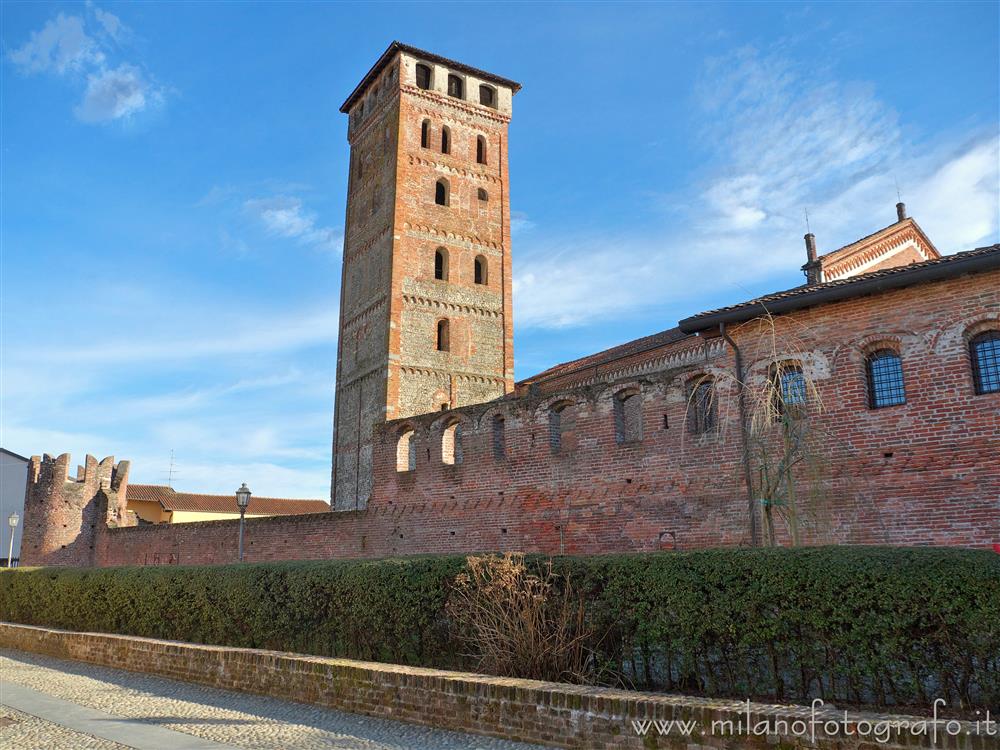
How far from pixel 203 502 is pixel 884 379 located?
45.4 metres

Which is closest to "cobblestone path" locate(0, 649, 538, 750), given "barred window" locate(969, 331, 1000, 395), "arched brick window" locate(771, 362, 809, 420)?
"arched brick window" locate(771, 362, 809, 420)

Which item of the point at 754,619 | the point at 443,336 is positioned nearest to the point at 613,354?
the point at 443,336

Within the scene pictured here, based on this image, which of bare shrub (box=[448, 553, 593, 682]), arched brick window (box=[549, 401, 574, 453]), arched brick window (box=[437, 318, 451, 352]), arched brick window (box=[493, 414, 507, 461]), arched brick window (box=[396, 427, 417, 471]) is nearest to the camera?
bare shrub (box=[448, 553, 593, 682])

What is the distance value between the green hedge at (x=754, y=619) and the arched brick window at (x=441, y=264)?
65.4 feet

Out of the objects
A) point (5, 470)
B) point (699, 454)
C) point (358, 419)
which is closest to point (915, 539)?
point (699, 454)

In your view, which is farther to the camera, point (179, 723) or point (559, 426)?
point (559, 426)

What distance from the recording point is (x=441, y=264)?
2908cm

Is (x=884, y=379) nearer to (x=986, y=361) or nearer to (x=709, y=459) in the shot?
(x=986, y=361)

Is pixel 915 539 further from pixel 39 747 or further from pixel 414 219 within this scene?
pixel 414 219

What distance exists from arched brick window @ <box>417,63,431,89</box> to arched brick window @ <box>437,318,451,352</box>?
994cm

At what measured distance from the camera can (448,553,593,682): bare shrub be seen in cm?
708

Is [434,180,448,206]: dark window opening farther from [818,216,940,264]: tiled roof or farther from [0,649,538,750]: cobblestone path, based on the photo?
[0,649,538,750]: cobblestone path

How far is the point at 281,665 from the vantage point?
27.7ft

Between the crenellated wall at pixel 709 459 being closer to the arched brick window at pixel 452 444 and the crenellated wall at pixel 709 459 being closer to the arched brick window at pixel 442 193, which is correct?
the arched brick window at pixel 452 444
